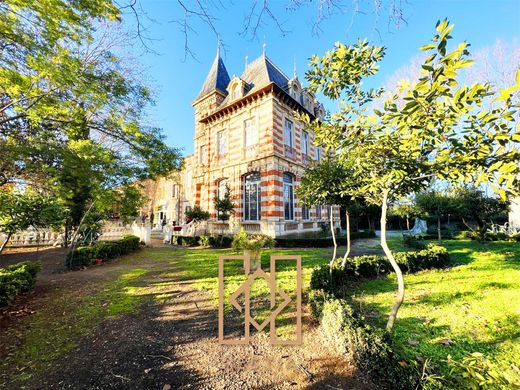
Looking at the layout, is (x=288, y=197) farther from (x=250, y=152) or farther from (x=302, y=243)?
(x=250, y=152)

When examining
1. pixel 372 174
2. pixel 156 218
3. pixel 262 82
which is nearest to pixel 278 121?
pixel 262 82

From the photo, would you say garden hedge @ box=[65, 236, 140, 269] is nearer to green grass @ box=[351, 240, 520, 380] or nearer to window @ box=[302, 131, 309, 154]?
green grass @ box=[351, 240, 520, 380]

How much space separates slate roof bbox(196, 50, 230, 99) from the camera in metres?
19.5

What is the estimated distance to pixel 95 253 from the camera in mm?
8734

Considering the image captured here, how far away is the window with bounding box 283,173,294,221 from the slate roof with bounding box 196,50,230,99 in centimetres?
1012

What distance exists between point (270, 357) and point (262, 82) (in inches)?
630

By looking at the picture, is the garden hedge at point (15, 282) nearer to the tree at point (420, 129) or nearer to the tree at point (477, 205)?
the tree at point (420, 129)

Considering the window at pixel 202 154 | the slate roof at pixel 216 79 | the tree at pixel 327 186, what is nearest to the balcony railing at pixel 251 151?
the window at pixel 202 154

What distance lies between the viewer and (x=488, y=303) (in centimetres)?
444

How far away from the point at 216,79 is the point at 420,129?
20.6m

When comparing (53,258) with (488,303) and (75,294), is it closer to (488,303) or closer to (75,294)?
(75,294)

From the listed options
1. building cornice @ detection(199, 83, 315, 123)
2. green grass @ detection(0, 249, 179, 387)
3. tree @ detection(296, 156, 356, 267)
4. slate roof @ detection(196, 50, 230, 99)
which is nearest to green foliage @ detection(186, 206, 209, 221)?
building cornice @ detection(199, 83, 315, 123)

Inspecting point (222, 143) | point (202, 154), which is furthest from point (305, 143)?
point (202, 154)

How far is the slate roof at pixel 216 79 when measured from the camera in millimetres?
19469
